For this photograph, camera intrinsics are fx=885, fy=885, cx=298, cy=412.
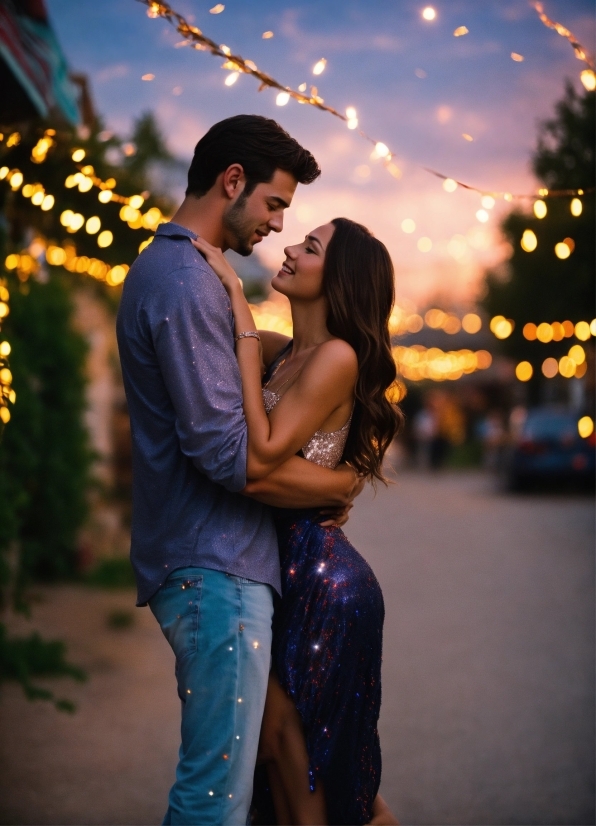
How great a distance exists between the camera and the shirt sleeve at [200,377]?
2.25 metres

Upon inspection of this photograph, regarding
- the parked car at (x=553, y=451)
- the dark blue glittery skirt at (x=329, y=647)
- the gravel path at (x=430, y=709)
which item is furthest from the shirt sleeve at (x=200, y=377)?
the parked car at (x=553, y=451)

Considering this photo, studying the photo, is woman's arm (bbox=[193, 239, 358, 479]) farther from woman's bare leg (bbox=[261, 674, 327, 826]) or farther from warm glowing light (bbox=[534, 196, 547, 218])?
warm glowing light (bbox=[534, 196, 547, 218])

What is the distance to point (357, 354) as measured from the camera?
2.80 metres

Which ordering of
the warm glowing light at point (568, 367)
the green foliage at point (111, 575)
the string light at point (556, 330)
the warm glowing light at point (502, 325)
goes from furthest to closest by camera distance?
the warm glowing light at point (502, 325), the warm glowing light at point (568, 367), the string light at point (556, 330), the green foliage at point (111, 575)

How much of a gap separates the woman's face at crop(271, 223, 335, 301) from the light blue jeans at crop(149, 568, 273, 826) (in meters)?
0.96

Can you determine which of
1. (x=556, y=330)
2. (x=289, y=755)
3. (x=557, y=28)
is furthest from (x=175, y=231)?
(x=556, y=330)

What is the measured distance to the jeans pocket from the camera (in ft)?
7.66

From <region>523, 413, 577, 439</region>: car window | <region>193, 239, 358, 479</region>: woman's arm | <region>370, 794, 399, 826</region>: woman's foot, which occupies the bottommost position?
<region>523, 413, 577, 439</region>: car window

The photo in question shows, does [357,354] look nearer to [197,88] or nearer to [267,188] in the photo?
[267,188]

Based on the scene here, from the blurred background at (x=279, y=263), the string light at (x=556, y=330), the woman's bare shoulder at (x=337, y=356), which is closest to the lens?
the woman's bare shoulder at (x=337, y=356)

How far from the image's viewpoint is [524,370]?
90.5ft

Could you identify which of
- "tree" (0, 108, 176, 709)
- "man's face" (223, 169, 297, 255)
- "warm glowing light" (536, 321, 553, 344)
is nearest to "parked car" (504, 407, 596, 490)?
"warm glowing light" (536, 321, 553, 344)

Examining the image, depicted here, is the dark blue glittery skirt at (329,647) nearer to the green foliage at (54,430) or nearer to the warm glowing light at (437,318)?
the green foliage at (54,430)

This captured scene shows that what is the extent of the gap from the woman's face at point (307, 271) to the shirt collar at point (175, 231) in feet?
1.31
